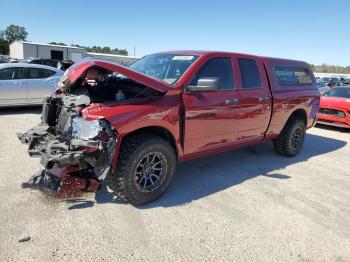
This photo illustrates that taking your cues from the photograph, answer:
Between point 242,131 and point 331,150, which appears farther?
point 331,150

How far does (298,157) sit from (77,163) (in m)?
4.83

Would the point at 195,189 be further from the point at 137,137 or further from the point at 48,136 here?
the point at 48,136

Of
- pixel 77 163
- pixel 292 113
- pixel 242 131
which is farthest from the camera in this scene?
pixel 292 113

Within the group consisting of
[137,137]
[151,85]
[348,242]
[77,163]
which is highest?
[151,85]

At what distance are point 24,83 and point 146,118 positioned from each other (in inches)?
275

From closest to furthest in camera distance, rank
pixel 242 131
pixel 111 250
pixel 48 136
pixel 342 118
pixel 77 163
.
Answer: pixel 111 250 < pixel 77 163 < pixel 48 136 < pixel 242 131 < pixel 342 118

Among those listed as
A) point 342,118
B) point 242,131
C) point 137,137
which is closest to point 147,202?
point 137,137

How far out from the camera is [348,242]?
3.40 m

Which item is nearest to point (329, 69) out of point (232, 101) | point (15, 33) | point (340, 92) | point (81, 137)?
point (340, 92)

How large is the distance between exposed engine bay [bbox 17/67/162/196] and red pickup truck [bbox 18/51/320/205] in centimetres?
1

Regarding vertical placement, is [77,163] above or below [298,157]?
above

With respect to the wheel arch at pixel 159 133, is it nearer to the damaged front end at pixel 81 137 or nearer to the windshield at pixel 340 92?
the damaged front end at pixel 81 137

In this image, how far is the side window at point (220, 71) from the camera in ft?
14.0

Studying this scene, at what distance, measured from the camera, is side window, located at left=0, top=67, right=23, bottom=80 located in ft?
28.9
